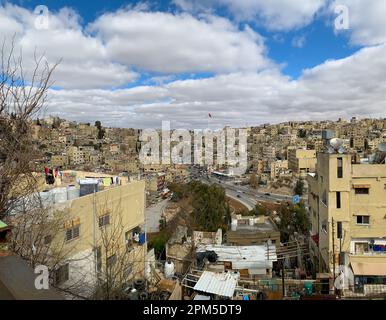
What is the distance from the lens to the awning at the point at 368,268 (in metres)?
8.96

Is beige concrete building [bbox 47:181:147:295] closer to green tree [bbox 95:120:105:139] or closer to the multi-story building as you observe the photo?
the multi-story building

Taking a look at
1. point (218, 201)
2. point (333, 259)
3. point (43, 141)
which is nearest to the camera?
point (43, 141)

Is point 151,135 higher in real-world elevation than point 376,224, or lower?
higher

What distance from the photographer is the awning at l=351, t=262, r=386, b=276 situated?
29.4ft

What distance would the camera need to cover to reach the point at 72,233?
702 cm

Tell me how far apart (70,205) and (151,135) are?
175ft

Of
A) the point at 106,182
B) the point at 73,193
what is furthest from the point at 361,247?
the point at 73,193

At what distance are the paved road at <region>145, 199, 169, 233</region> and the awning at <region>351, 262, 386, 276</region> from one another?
19.2m

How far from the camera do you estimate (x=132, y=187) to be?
30.4 ft

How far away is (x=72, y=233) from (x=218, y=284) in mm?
3299

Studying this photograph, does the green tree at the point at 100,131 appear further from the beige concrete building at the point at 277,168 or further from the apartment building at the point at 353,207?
the apartment building at the point at 353,207
